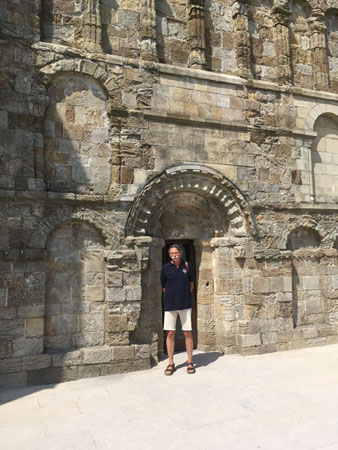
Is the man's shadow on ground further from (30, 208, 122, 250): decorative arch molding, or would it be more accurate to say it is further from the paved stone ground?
(30, 208, 122, 250): decorative arch molding

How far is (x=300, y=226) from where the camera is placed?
25.5 feet

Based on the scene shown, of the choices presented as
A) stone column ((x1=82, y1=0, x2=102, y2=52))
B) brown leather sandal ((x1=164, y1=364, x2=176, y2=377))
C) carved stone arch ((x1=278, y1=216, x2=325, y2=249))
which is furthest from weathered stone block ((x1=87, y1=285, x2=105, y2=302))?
stone column ((x1=82, y1=0, x2=102, y2=52))

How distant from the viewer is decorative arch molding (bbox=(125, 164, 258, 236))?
21.3 feet

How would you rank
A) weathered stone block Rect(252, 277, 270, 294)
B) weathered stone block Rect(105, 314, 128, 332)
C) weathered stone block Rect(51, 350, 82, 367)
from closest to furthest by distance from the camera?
weathered stone block Rect(51, 350, 82, 367), weathered stone block Rect(105, 314, 128, 332), weathered stone block Rect(252, 277, 270, 294)

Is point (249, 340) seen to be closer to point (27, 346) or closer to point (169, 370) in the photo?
point (169, 370)

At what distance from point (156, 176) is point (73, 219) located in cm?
160

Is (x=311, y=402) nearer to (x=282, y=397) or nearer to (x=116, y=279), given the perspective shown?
(x=282, y=397)

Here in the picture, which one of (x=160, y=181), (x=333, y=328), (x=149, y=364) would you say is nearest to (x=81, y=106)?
(x=160, y=181)

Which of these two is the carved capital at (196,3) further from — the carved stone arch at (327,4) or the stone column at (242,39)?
the carved stone arch at (327,4)

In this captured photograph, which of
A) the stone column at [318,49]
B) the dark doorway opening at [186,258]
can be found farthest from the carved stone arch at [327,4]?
the dark doorway opening at [186,258]

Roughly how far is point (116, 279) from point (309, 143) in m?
5.00

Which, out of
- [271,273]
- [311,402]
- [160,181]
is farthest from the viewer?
[271,273]

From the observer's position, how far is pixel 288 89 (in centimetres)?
795

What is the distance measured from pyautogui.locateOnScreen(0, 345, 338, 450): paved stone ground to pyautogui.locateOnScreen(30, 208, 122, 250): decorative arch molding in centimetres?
210
